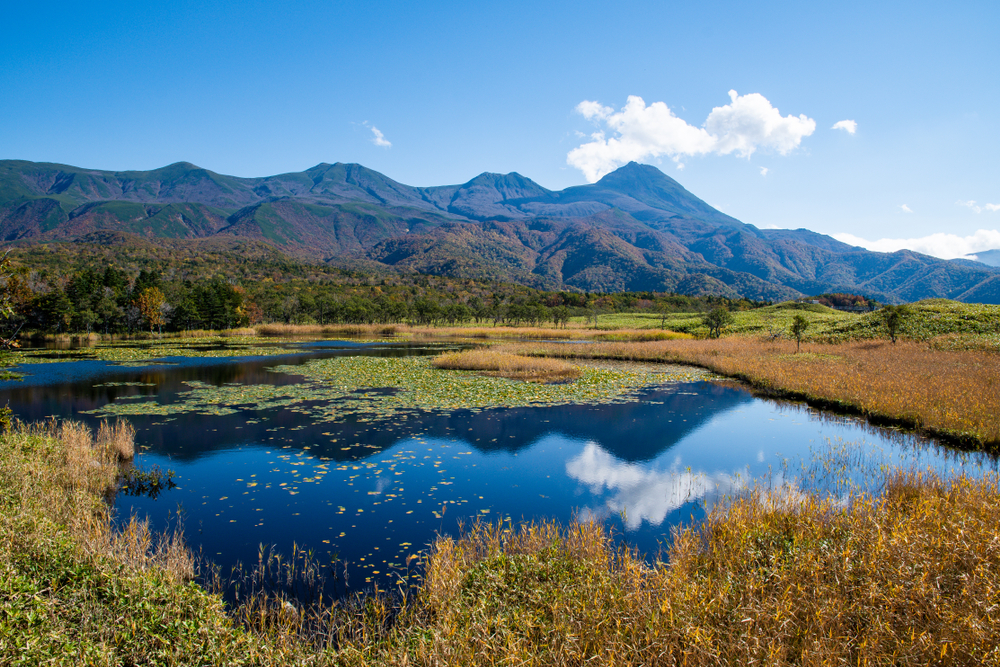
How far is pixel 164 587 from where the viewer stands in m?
7.13

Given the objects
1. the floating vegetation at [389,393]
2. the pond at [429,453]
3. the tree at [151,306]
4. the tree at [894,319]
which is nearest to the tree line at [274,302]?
the tree at [151,306]

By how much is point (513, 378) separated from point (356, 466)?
2058cm

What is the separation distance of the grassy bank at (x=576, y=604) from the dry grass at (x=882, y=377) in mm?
11881

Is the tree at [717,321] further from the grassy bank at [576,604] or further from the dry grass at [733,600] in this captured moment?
the dry grass at [733,600]

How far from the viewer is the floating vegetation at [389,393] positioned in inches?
971

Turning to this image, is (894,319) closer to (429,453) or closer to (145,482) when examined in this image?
(429,453)

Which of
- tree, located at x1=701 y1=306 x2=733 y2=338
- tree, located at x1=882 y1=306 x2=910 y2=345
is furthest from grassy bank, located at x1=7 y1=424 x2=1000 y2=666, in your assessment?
tree, located at x1=701 y1=306 x2=733 y2=338

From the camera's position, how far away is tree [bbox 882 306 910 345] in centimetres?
4369

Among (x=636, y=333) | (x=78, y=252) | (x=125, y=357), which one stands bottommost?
(x=125, y=357)

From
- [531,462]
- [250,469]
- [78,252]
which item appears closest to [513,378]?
[531,462]

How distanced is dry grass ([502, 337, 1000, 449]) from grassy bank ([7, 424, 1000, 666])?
1188cm

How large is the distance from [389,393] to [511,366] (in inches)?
504

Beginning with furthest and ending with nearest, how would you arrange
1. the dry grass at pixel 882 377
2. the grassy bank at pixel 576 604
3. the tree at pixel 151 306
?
1. the tree at pixel 151 306
2. the dry grass at pixel 882 377
3. the grassy bank at pixel 576 604

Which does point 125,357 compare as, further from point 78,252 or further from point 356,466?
point 78,252
